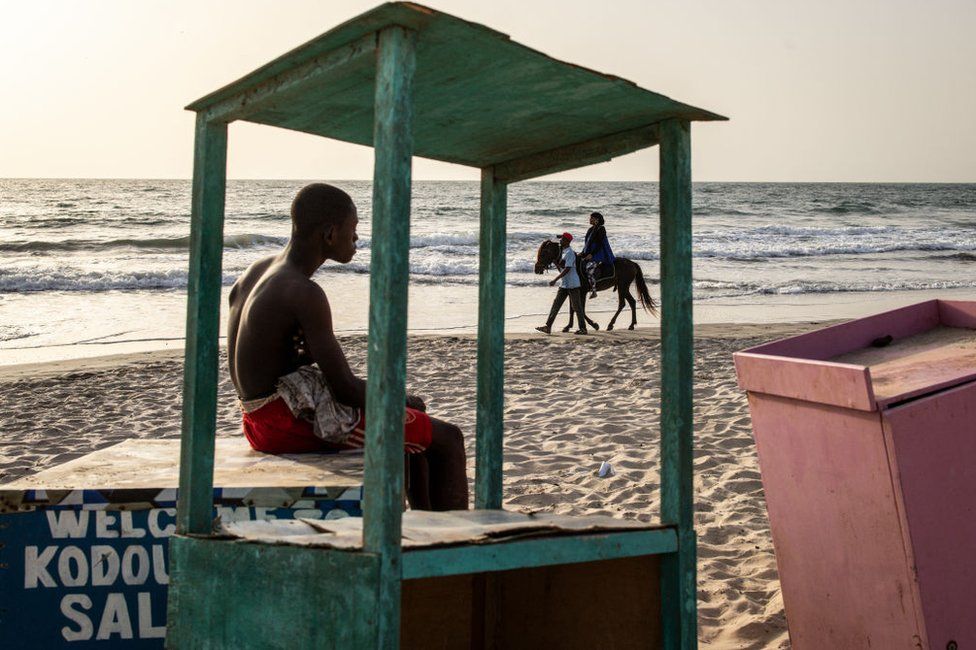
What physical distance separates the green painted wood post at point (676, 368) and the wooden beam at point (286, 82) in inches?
29.7

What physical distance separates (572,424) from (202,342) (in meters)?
4.62

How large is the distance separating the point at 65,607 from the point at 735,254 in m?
25.3

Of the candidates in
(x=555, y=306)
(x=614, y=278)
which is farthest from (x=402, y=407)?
(x=614, y=278)

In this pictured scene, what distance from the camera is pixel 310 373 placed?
9.99 ft

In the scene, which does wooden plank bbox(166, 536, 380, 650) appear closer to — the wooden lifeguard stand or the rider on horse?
the wooden lifeguard stand

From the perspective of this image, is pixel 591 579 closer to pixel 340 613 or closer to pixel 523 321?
pixel 340 613

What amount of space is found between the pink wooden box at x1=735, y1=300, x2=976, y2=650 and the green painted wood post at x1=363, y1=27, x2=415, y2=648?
3.96 feet

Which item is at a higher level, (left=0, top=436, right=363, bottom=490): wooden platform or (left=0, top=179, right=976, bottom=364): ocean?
(left=0, top=179, right=976, bottom=364): ocean

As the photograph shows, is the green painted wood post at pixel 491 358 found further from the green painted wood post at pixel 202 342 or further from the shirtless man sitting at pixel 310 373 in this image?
the green painted wood post at pixel 202 342

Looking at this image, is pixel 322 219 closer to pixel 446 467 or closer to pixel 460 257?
pixel 446 467

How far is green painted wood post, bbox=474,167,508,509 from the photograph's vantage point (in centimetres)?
273

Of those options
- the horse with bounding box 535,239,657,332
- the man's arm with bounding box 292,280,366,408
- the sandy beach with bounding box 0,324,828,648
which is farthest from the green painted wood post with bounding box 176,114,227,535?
the horse with bounding box 535,239,657,332

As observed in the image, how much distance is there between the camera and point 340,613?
1605mm

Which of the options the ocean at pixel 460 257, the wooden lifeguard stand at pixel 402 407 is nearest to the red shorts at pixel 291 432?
the wooden lifeguard stand at pixel 402 407
